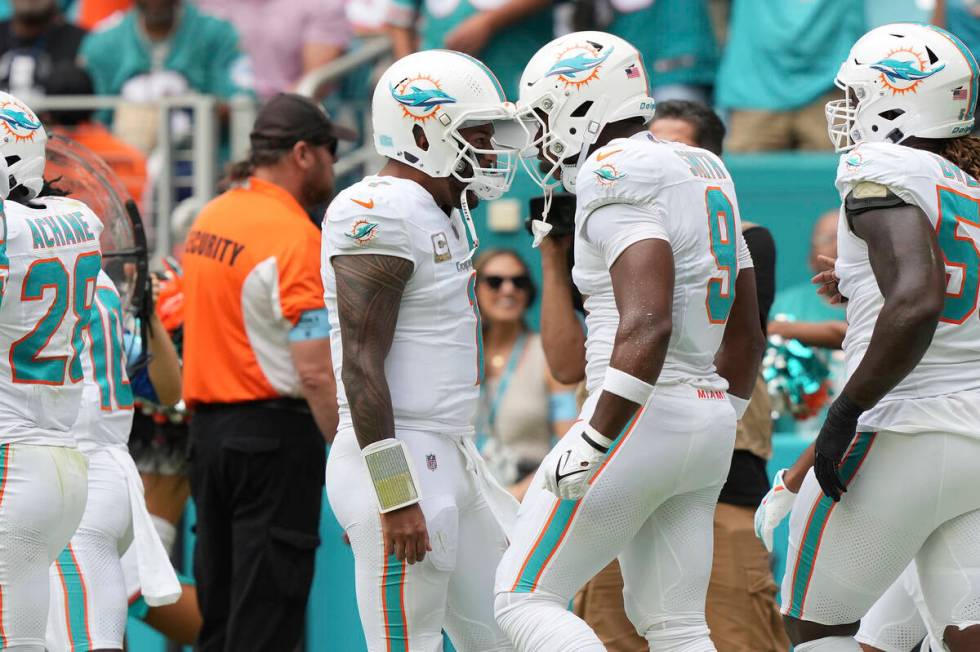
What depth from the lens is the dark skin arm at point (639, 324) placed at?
4316mm

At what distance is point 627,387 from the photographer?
14.1ft

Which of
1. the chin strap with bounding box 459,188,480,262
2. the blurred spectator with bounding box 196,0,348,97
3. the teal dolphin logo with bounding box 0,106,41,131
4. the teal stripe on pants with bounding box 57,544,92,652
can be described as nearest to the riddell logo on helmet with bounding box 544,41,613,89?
the chin strap with bounding box 459,188,480,262

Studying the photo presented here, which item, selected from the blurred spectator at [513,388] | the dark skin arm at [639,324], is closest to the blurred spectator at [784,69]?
the blurred spectator at [513,388]

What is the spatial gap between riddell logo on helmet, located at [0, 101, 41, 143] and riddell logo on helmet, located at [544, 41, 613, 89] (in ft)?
5.21

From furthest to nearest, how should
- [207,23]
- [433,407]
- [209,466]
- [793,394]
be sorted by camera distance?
[207,23]
[793,394]
[209,466]
[433,407]

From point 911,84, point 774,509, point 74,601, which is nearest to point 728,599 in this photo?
point 774,509

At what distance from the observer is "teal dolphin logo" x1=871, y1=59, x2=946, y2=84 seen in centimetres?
461

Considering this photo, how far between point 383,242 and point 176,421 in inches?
104

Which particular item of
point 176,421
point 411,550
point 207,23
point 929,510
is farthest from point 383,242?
point 207,23

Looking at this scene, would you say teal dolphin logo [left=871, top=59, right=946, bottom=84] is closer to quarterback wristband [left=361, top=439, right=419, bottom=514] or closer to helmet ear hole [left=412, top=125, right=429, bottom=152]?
helmet ear hole [left=412, top=125, right=429, bottom=152]

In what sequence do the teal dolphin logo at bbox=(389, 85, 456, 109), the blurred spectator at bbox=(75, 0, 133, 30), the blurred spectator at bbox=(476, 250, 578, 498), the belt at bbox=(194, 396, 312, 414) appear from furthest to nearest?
the blurred spectator at bbox=(75, 0, 133, 30) → the blurred spectator at bbox=(476, 250, 578, 498) → the belt at bbox=(194, 396, 312, 414) → the teal dolphin logo at bbox=(389, 85, 456, 109)

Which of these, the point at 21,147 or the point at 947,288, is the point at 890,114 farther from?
the point at 21,147

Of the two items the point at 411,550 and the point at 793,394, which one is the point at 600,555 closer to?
the point at 411,550

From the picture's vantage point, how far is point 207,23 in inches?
416
